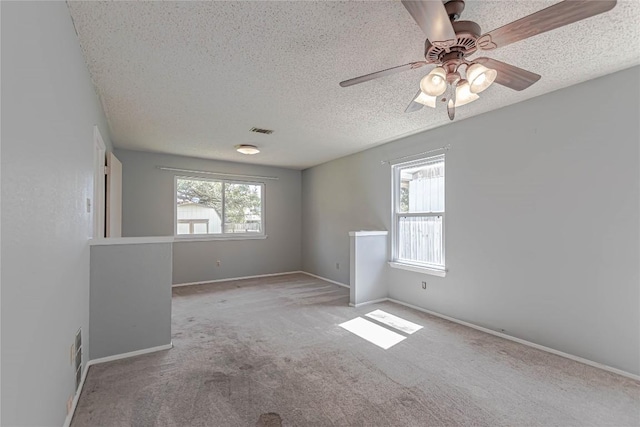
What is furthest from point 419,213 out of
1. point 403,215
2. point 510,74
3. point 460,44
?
point 460,44

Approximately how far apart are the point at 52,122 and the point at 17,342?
39.5 inches

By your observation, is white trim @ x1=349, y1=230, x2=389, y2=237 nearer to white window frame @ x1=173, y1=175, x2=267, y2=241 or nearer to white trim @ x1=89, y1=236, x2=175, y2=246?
white trim @ x1=89, y1=236, x2=175, y2=246

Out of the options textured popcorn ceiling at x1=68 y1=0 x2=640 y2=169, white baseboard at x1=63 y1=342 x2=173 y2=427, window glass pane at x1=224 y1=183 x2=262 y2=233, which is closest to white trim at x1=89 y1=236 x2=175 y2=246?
white baseboard at x1=63 y1=342 x2=173 y2=427

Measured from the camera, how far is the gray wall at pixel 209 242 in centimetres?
514

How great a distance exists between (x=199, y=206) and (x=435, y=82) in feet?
16.5

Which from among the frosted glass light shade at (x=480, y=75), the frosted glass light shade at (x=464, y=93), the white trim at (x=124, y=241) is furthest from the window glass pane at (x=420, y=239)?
the white trim at (x=124, y=241)

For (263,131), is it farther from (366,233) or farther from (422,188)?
(422,188)

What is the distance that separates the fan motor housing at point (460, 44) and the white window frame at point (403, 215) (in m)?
2.19

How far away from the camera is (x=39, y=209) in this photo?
4.20 feet

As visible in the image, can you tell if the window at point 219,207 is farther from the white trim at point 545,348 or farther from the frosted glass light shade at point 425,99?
the frosted glass light shade at point 425,99

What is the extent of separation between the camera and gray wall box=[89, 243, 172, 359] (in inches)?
100

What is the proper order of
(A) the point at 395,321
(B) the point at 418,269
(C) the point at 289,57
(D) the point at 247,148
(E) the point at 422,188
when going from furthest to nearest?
(D) the point at 247,148 < (E) the point at 422,188 < (B) the point at 418,269 < (A) the point at 395,321 < (C) the point at 289,57

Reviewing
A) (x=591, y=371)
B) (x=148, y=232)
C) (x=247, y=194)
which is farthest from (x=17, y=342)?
(x=247, y=194)

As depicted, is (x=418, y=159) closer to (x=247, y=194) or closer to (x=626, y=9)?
(x=626, y=9)
